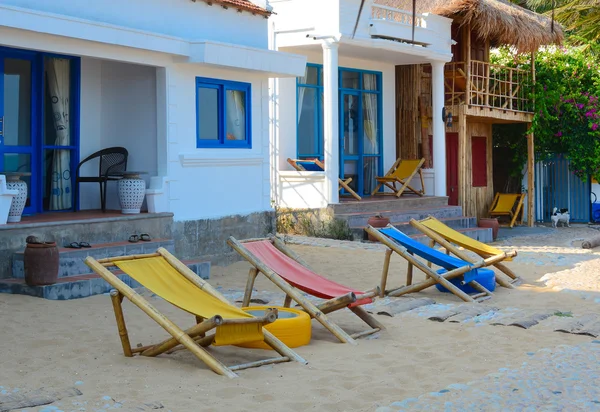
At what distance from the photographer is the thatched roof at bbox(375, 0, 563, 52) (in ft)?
57.1

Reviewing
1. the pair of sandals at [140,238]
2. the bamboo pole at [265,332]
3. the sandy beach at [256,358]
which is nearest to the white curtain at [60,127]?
the pair of sandals at [140,238]

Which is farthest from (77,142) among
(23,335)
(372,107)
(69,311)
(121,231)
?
(372,107)

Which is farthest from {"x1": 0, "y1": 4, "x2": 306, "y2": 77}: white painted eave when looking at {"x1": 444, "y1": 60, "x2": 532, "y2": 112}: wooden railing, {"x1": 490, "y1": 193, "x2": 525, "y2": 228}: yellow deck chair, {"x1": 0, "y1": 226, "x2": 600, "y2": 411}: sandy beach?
{"x1": 490, "y1": 193, "x2": 525, "y2": 228}: yellow deck chair

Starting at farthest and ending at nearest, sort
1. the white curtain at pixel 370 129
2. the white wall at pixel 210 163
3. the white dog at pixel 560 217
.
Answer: the white dog at pixel 560 217, the white curtain at pixel 370 129, the white wall at pixel 210 163

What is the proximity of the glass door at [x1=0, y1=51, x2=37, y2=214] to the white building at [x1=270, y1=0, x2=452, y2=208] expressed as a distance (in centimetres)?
590

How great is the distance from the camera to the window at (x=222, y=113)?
453 inches

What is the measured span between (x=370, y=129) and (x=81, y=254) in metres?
10.1

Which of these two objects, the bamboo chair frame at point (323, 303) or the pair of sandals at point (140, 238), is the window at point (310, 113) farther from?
the bamboo chair frame at point (323, 303)

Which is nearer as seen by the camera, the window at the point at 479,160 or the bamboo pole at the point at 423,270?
the bamboo pole at the point at 423,270

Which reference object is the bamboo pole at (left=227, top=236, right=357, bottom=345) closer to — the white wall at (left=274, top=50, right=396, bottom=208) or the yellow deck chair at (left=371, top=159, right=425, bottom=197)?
the white wall at (left=274, top=50, right=396, bottom=208)

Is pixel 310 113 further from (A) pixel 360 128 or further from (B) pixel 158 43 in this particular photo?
(B) pixel 158 43

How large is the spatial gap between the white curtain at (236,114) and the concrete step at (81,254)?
8.13 ft

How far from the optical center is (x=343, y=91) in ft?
56.9

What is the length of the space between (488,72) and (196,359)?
14.6 m
